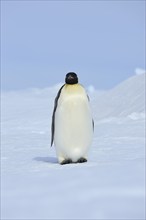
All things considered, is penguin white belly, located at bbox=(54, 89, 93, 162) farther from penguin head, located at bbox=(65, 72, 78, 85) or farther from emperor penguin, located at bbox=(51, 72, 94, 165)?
penguin head, located at bbox=(65, 72, 78, 85)

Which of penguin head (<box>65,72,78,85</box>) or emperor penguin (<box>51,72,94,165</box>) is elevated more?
penguin head (<box>65,72,78,85</box>)

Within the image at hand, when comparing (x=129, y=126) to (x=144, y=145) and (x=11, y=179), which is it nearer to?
(x=144, y=145)

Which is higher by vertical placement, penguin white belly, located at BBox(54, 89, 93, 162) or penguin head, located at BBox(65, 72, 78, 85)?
penguin head, located at BBox(65, 72, 78, 85)

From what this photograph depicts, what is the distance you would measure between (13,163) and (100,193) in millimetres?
3839

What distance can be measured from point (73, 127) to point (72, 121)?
3.1 inches

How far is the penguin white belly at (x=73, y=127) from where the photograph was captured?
6465 mm

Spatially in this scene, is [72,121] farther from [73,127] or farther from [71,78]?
[71,78]

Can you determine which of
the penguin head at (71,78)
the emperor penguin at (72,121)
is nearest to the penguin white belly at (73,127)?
the emperor penguin at (72,121)

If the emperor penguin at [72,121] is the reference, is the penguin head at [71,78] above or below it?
above

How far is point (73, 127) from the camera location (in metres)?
6.50

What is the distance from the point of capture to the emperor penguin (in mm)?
6465

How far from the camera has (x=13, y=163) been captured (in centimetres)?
747

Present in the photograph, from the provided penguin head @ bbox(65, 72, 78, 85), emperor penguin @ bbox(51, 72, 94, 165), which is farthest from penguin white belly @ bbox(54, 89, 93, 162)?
penguin head @ bbox(65, 72, 78, 85)

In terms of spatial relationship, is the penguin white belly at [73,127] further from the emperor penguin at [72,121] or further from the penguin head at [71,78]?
the penguin head at [71,78]
